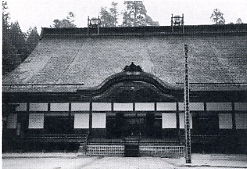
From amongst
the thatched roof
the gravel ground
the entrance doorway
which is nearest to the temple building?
the entrance doorway

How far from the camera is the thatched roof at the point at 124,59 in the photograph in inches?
796

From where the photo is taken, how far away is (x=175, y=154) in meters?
17.4

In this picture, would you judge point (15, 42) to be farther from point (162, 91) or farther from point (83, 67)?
point (162, 91)

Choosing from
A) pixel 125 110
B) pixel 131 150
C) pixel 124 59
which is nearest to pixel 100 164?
pixel 131 150

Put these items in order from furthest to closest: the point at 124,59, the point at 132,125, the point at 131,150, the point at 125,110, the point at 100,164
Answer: the point at 124,59
the point at 132,125
the point at 125,110
the point at 131,150
the point at 100,164

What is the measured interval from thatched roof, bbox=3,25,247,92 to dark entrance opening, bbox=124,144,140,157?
4.92m

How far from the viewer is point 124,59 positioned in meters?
23.3

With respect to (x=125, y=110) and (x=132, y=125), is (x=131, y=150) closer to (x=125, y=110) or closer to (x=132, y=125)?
(x=132, y=125)

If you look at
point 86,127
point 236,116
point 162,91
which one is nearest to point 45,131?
point 86,127

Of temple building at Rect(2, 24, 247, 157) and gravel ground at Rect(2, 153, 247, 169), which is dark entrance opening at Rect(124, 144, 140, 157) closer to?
temple building at Rect(2, 24, 247, 157)

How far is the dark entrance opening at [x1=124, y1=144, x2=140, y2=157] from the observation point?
17766 mm

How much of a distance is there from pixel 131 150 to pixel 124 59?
8.18 m

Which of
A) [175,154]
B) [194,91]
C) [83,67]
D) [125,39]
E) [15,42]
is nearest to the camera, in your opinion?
[175,154]

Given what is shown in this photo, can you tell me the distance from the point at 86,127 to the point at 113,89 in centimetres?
324
